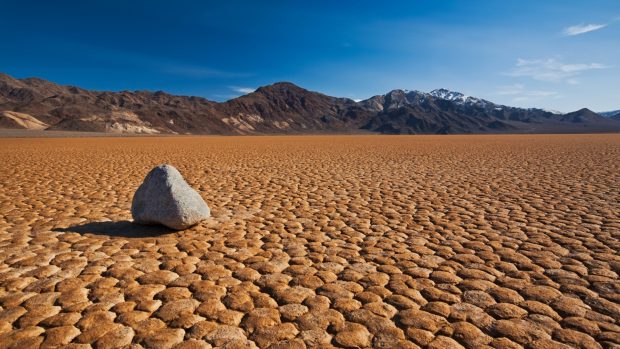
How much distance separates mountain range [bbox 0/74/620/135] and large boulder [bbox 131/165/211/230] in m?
92.1

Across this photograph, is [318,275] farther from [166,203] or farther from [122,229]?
[122,229]

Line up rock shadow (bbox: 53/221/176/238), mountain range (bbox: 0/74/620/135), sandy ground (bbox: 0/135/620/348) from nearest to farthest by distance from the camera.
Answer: sandy ground (bbox: 0/135/620/348), rock shadow (bbox: 53/221/176/238), mountain range (bbox: 0/74/620/135)

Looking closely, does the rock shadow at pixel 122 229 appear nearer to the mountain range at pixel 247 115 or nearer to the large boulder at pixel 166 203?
the large boulder at pixel 166 203

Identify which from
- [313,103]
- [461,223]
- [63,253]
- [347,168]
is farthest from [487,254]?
[313,103]

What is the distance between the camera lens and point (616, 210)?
5676mm

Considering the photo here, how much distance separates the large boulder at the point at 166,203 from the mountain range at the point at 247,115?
92071mm

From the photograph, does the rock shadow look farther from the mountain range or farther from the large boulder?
the mountain range

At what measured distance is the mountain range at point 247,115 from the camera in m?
98.1

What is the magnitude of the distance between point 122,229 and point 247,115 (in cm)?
13583

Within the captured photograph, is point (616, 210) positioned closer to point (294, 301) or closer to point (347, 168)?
point (294, 301)

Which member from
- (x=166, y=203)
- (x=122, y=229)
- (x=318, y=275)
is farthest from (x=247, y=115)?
(x=318, y=275)

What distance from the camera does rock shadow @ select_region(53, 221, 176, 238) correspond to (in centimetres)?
445

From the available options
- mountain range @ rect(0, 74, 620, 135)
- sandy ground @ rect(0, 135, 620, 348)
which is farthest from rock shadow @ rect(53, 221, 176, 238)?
mountain range @ rect(0, 74, 620, 135)

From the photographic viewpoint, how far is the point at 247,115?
13700 cm
